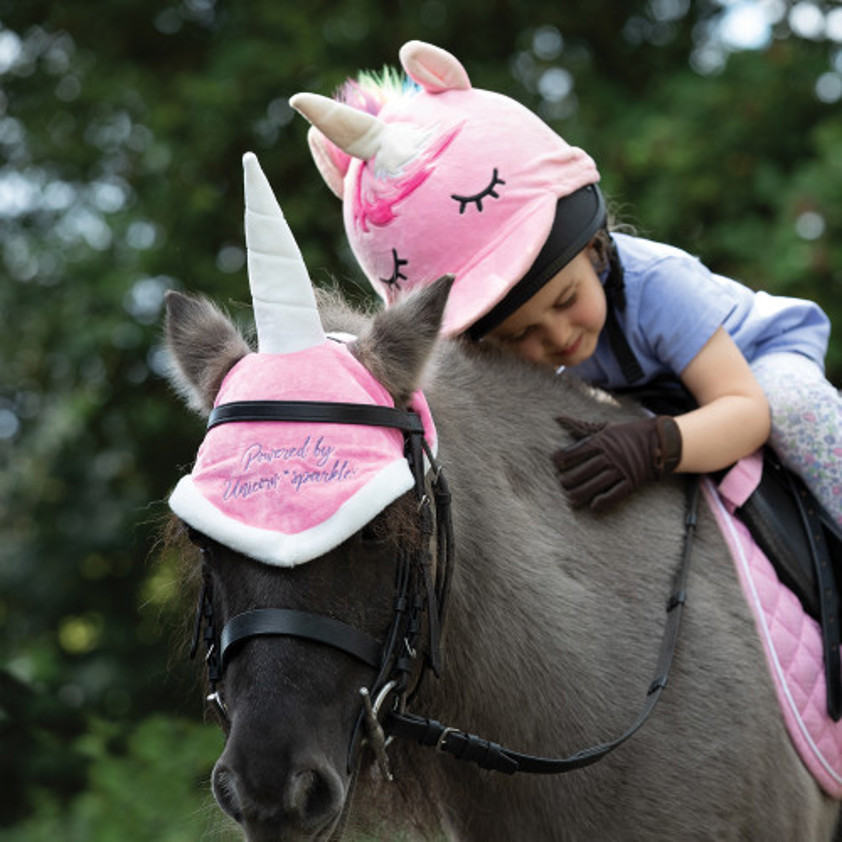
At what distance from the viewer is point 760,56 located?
21.7 feet

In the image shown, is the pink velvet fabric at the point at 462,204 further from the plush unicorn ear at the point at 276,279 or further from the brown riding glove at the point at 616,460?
the plush unicorn ear at the point at 276,279

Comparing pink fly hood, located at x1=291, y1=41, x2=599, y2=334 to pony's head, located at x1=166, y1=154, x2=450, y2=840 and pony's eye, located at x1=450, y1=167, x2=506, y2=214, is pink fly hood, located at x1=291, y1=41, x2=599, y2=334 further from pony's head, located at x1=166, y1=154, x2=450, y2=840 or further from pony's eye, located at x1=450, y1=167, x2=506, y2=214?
pony's head, located at x1=166, y1=154, x2=450, y2=840

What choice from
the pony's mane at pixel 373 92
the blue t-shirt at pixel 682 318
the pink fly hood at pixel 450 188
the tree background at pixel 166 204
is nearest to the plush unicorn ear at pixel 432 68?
the pink fly hood at pixel 450 188

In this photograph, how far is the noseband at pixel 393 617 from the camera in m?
1.84

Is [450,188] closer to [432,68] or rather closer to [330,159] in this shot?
[432,68]

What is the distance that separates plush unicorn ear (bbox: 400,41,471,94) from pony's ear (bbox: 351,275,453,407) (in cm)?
80

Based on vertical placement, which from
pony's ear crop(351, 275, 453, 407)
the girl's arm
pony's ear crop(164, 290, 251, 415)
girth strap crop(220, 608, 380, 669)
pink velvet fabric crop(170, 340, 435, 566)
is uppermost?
pony's ear crop(351, 275, 453, 407)

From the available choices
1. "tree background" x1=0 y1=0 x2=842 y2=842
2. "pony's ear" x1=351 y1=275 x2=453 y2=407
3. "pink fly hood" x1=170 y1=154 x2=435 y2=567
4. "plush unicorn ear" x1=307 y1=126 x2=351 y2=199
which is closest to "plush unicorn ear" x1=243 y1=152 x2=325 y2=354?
"pink fly hood" x1=170 y1=154 x2=435 y2=567

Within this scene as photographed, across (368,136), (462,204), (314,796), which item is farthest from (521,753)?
(368,136)

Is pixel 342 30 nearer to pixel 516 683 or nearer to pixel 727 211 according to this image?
pixel 727 211

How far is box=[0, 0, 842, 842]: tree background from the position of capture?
6.12 metres

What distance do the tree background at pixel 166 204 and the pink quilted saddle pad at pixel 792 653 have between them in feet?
10.9

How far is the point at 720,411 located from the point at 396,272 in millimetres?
805

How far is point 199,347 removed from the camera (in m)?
2.24
